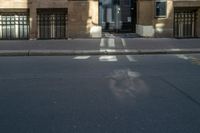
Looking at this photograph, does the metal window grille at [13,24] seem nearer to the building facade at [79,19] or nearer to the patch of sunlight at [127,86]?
the building facade at [79,19]

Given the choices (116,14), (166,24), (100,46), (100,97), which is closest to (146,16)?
(166,24)

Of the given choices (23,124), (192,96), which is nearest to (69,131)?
A: (23,124)

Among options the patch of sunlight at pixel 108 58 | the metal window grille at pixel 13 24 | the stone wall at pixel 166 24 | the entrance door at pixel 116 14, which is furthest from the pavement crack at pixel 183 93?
the entrance door at pixel 116 14

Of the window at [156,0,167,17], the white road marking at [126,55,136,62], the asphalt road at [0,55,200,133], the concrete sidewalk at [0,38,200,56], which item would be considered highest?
the window at [156,0,167,17]

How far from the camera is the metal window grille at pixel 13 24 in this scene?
2092 cm

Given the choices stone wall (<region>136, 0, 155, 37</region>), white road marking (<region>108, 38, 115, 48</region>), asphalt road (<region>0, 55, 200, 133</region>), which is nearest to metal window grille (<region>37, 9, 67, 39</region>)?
white road marking (<region>108, 38, 115, 48</region>)

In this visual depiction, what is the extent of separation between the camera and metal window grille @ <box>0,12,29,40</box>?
20.9 m

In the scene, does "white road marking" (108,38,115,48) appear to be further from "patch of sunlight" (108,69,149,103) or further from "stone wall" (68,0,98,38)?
"patch of sunlight" (108,69,149,103)

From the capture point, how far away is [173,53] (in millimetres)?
16656

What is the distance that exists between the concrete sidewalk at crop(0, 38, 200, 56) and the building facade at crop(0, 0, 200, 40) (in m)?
0.73

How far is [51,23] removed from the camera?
20938mm

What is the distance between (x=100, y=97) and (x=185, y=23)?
545 inches

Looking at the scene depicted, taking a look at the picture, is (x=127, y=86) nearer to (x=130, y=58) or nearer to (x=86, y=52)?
(x=130, y=58)

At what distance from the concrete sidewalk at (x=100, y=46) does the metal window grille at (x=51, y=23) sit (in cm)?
107
